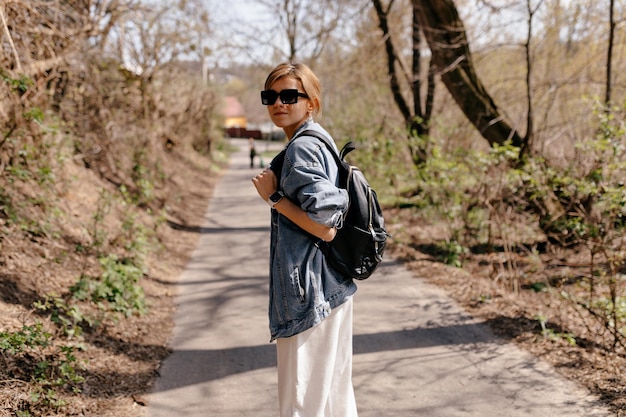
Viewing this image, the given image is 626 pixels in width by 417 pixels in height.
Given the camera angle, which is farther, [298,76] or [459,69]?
[459,69]

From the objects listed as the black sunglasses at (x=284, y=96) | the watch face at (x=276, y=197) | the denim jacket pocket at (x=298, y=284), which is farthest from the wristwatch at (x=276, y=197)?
the black sunglasses at (x=284, y=96)

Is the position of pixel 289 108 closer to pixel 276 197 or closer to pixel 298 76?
pixel 298 76

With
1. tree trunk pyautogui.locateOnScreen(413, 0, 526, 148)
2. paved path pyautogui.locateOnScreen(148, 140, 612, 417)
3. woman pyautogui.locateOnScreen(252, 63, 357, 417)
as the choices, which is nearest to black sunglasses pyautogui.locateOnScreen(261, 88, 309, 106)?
woman pyautogui.locateOnScreen(252, 63, 357, 417)

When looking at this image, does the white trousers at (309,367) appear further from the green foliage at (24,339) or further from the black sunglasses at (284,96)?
the green foliage at (24,339)

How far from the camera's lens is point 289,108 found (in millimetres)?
2754

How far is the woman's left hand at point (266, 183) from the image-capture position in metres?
2.73

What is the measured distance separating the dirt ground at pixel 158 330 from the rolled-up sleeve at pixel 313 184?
2302 mm

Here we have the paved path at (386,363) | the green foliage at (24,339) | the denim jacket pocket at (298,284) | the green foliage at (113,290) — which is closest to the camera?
the denim jacket pocket at (298,284)

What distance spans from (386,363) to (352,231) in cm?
238

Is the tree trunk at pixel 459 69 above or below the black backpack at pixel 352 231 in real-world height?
above

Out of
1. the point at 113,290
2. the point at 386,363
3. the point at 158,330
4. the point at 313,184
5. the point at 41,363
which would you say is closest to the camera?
the point at 313,184

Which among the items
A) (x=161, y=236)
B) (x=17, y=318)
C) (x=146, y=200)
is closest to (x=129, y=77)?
(x=146, y=200)

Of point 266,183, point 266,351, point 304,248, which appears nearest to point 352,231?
point 304,248

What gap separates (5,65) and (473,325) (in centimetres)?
604
